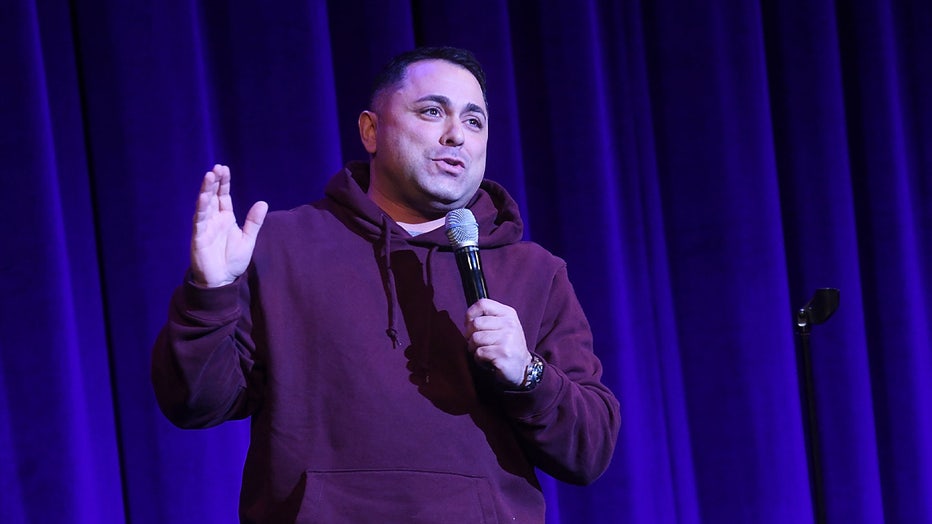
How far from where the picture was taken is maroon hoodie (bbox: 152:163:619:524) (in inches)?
52.9

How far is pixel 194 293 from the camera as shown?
132cm

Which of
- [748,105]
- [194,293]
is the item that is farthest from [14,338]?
[748,105]

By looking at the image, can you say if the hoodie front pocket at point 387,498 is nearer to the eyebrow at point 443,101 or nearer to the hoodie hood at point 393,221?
the hoodie hood at point 393,221

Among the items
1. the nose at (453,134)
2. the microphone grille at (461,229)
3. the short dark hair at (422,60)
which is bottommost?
the microphone grille at (461,229)

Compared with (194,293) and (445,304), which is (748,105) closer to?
(445,304)

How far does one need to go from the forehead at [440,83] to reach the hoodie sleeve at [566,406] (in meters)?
0.33

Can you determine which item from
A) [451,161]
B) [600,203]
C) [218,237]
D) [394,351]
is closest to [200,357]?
[218,237]

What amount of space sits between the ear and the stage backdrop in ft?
1.82

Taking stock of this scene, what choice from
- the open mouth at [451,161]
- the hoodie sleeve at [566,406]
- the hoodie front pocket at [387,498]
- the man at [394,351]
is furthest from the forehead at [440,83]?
the hoodie front pocket at [387,498]

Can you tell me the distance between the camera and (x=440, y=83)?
166 cm

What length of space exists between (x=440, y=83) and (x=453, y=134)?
0.11m

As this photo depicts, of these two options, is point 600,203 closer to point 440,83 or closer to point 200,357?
point 440,83

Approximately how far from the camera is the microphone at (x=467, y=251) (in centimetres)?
135

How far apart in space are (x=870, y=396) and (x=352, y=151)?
1731 mm
